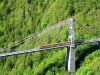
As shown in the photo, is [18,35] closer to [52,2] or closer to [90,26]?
[52,2]

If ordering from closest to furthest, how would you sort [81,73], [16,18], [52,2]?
[81,73]
[52,2]
[16,18]

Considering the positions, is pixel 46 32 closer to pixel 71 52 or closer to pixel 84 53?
pixel 84 53

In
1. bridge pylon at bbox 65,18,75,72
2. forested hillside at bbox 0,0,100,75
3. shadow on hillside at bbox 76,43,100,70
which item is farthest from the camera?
forested hillside at bbox 0,0,100,75

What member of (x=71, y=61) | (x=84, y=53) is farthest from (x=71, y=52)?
(x=84, y=53)

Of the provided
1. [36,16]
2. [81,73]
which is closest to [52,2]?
[36,16]

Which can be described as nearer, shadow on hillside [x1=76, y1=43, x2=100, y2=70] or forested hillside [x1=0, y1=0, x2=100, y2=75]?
shadow on hillside [x1=76, y1=43, x2=100, y2=70]

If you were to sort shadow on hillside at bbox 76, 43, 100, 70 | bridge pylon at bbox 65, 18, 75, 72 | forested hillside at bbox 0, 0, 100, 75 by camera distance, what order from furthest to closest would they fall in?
forested hillside at bbox 0, 0, 100, 75 < shadow on hillside at bbox 76, 43, 100, 70 < bridge pylon at bbox 65, 18, 75, 72

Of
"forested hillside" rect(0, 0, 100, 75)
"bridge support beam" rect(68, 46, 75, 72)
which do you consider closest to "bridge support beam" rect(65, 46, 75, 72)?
"bridge support beam" rect(68, 46, 75, 72)

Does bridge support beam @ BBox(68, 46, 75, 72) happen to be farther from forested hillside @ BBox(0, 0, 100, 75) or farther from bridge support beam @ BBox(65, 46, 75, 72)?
forested hillside @ BBox(0, 0, 100, 75)
